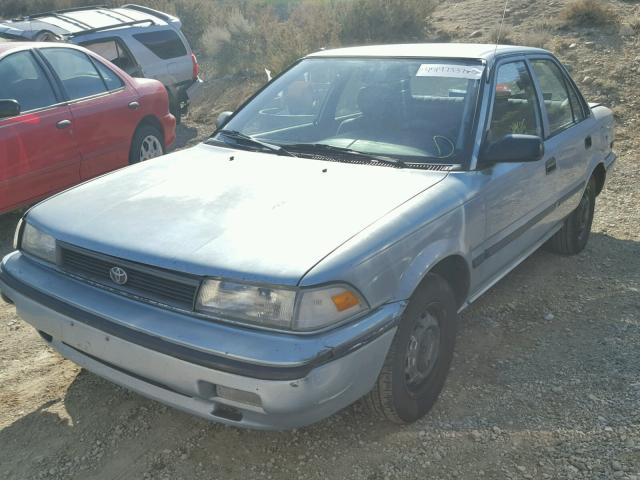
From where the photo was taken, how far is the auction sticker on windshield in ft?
11.5

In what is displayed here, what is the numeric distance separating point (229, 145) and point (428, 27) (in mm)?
12069

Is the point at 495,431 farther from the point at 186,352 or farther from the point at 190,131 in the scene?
the point at 190,131

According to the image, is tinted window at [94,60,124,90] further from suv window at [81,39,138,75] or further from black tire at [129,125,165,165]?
suv window at [81,39,138,75]

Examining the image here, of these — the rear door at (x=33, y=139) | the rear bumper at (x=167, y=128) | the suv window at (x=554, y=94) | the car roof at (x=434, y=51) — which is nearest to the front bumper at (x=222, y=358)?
the car roof at (x=434, y=51)

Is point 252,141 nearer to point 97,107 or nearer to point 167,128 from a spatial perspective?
point 97,107

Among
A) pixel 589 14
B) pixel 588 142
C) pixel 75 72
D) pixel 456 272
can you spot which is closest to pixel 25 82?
pixel 75 72

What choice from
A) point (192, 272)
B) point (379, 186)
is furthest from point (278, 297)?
point (379, 186)

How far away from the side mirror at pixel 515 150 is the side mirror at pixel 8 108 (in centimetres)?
369

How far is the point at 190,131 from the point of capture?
10.0 meters

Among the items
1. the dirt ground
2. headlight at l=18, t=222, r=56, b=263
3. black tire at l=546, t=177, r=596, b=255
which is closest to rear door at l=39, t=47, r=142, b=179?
the dirt ground

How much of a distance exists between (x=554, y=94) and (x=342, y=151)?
6.20 ft

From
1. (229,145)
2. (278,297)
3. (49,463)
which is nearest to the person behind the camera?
(278,297)

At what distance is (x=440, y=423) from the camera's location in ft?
9.70

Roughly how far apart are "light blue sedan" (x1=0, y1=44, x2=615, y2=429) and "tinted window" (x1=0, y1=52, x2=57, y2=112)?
7.81 feet
